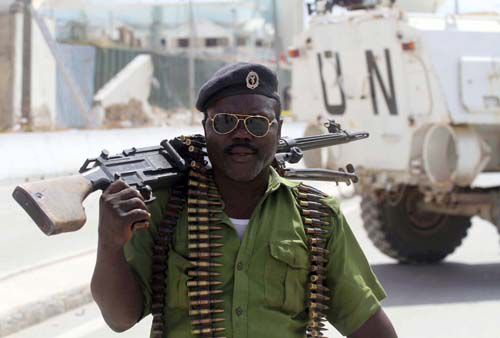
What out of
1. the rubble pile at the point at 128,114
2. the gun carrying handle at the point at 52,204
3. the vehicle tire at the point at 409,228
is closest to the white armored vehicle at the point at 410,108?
the vehicle tire at the point at 409,228

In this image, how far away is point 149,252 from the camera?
9.79 ft

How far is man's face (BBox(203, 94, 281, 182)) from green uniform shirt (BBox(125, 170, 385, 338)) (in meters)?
0.11

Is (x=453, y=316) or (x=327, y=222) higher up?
(x=327, y=222)

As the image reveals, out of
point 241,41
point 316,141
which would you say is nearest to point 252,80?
point 316,141

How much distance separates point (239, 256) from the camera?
293 cm

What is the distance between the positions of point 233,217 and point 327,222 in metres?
0.27

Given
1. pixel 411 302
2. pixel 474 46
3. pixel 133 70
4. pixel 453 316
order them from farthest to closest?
pixel 133 70
pixel 474 46
pixel 411 302
pixel 453 316

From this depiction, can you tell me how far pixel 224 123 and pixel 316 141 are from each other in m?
0.93

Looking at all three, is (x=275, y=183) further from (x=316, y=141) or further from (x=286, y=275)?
(x=316, y=141)

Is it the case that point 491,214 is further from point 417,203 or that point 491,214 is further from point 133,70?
point 133,70

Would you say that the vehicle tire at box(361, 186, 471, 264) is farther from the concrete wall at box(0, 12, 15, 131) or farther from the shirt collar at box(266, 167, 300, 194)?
the concrete wall at box(0, 12, 15, 131)

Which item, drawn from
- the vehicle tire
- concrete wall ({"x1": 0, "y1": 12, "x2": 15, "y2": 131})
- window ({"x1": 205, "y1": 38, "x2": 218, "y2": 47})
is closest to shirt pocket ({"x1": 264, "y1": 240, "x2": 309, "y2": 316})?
the vehicle tire

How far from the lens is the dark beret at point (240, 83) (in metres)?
2.95

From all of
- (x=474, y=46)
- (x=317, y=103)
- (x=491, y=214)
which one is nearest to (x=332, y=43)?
(x=317, y=103)
